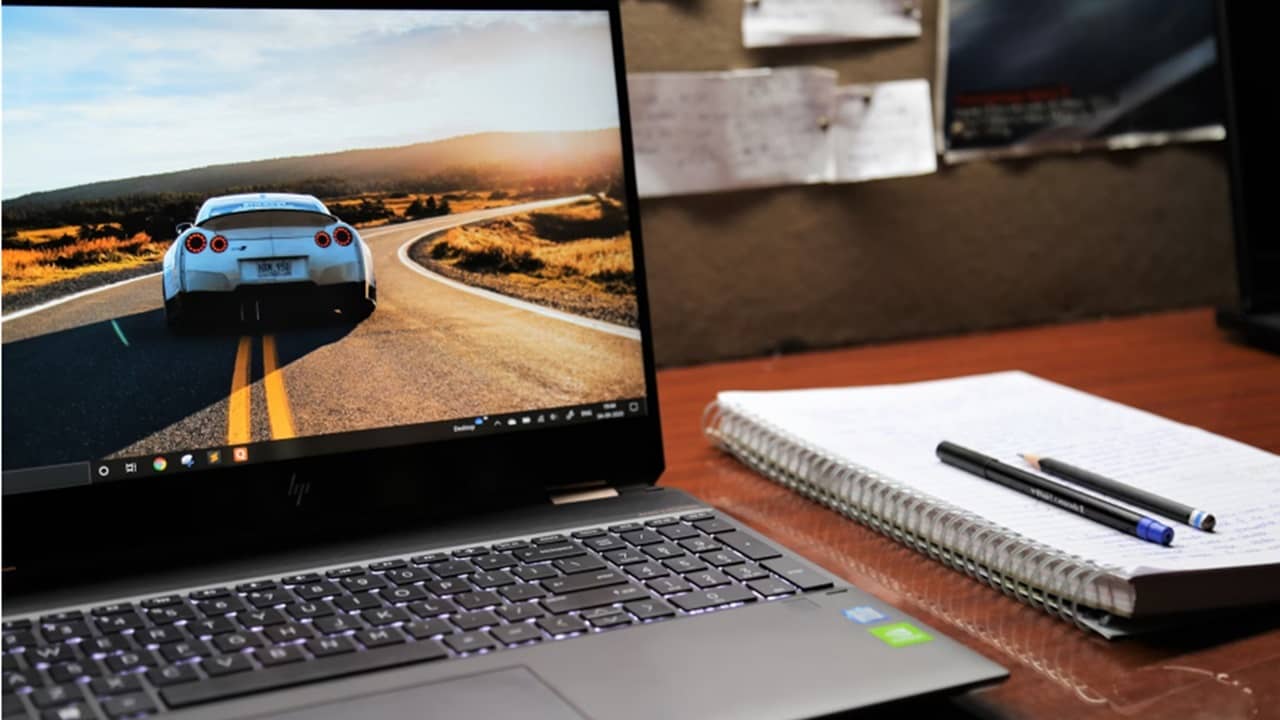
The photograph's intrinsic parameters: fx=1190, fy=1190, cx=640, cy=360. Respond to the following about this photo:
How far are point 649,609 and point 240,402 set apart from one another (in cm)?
25

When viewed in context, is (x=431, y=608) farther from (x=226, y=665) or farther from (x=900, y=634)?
(x=900, y=634)

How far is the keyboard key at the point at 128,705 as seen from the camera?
428 mm

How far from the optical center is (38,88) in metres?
0.61

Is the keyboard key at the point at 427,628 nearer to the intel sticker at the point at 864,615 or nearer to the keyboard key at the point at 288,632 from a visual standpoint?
the keyboard key at the point at 288,632

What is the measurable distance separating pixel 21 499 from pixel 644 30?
2.25 feet

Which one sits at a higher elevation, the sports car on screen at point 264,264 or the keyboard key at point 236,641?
the sports car on screen at point 264,264

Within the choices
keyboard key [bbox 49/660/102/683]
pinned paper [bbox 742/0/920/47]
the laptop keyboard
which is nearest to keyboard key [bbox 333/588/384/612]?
the laptop keyboard

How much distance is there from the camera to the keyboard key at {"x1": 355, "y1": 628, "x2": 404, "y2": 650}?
0.48m

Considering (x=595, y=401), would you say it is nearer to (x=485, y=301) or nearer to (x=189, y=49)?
(x=485, y=301)

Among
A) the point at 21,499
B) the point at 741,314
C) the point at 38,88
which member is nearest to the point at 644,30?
the point at 741,314

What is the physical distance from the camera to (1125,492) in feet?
2.00

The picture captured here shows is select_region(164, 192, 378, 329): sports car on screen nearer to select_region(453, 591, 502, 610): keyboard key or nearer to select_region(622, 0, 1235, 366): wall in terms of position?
select_region(453, 591, 502, 610): keyboard key

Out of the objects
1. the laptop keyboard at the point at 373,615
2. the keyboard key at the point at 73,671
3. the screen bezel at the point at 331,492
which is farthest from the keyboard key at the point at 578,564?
the keyboard key at the point at 73,671

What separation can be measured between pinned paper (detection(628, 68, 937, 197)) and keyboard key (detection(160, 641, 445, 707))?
2.18 feet
